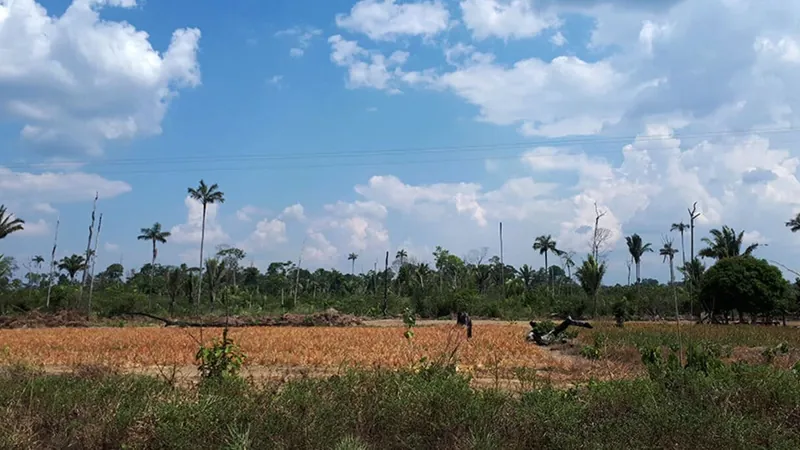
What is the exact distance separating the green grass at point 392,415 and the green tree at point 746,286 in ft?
115

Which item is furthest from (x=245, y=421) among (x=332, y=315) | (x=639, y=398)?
(x=332, y=315)

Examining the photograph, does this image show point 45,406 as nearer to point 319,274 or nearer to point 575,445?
point 575,445

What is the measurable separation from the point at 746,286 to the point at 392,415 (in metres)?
38.6

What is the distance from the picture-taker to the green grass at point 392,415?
6.45 meters

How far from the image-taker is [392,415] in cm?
710

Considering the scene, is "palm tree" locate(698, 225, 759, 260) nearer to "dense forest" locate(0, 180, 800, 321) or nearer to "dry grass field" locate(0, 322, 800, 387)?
"dense forest" locate(0, 180, 800, 321)

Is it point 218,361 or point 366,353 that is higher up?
point 218,361

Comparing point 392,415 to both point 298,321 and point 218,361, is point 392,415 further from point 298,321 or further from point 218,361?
point 298,321

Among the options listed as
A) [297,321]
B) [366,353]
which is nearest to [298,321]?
[297,321]

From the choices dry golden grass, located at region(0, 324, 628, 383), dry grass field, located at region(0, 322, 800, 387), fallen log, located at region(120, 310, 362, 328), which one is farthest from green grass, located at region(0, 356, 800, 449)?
fallen log, located at region(120, 310, 362, 328)

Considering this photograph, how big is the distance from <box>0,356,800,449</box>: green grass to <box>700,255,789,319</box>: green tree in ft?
115

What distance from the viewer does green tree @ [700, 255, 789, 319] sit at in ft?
129

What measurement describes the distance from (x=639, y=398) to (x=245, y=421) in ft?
15.0

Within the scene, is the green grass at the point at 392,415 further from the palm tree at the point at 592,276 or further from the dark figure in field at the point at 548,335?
the palm tree at the point at 592,276
